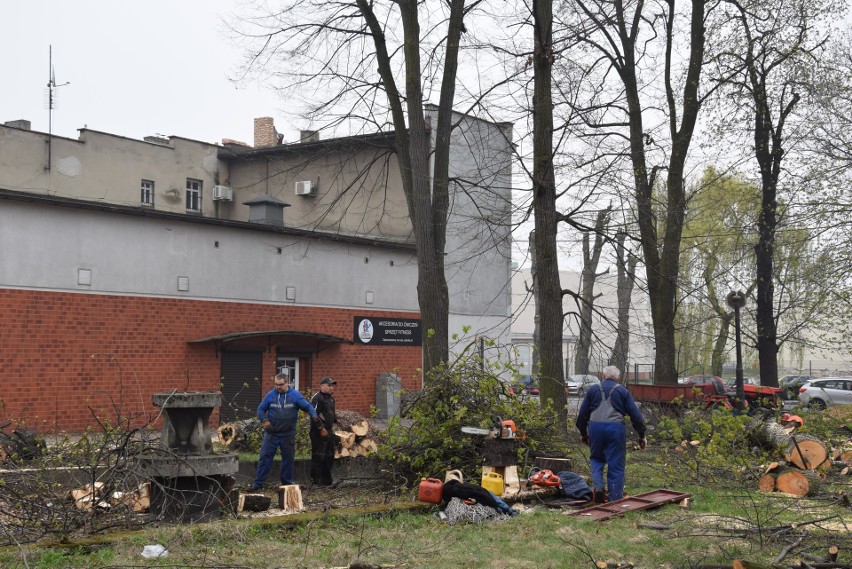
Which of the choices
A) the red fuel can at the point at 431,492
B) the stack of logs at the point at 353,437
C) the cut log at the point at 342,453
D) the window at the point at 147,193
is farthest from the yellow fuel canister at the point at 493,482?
the window at the point at 147,193

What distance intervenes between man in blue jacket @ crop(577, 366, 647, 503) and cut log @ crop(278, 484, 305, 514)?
3.82m

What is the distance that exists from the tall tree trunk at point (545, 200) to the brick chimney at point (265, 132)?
2886cm

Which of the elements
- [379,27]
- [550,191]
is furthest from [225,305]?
[550,191]

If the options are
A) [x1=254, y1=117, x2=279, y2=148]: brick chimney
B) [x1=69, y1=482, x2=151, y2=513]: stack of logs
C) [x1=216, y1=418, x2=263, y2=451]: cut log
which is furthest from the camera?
[x1=254, y1=117, x2=279, y2=148]: brick chimney

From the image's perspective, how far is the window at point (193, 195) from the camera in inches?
1588

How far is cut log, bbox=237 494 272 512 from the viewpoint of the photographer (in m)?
11.8

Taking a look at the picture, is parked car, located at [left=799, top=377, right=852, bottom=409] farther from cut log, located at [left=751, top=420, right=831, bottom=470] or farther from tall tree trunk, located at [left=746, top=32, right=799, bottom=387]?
cut log, located at [left=751, top=420, right=831, bottom=470]

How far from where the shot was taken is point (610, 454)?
40.8 ft

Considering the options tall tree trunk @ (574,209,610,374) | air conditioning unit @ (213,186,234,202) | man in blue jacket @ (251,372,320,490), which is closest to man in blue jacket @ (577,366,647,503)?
man in blue jacket @ (251,372,320,490)

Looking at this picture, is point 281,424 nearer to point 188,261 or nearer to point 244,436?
point 244,436

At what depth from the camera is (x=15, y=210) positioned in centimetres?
2259

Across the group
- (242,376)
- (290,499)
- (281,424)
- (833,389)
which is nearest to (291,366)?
(242,376)

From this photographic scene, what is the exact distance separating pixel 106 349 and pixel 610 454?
15.7 m

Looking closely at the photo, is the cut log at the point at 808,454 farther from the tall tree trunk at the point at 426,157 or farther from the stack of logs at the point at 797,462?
the tall tree trunk at the point at 426,157
